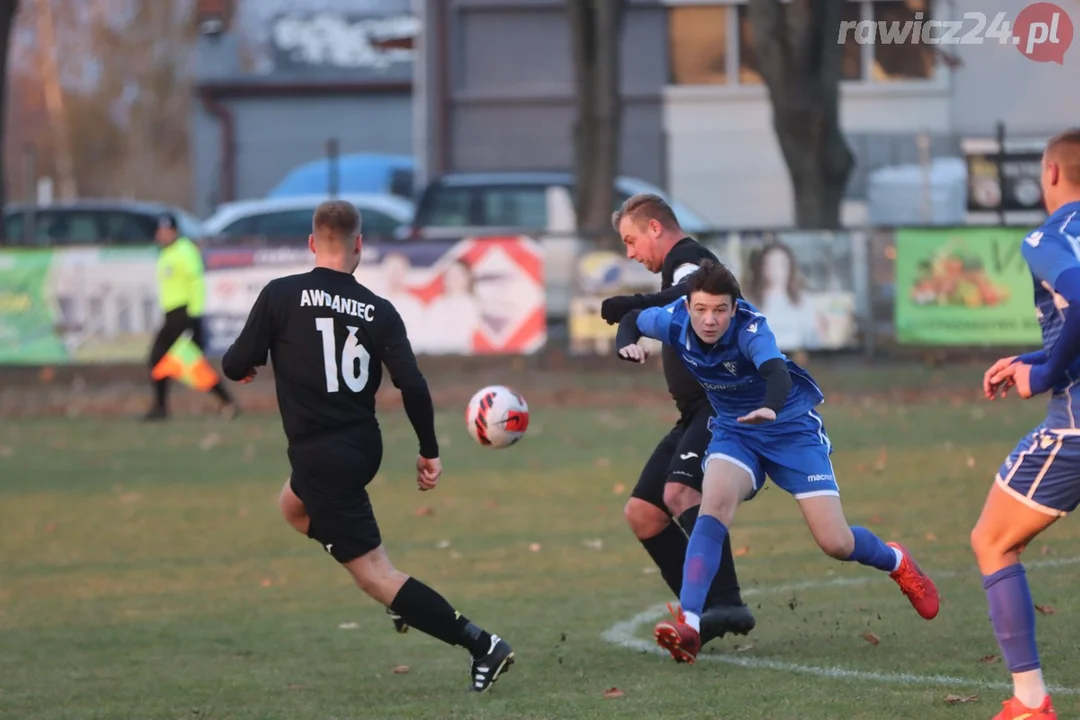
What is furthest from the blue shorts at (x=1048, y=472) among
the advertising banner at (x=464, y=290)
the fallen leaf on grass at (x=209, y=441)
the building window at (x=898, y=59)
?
the building window at (x=898, y=59)

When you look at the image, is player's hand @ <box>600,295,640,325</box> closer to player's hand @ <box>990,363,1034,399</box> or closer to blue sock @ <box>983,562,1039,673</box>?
player's hand @ <box>990,363,1034,399</box>

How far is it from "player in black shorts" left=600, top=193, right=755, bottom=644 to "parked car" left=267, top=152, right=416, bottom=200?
1001 inches

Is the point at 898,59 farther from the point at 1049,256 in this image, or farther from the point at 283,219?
the point at 1049,256

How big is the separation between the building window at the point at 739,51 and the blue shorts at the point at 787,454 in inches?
968

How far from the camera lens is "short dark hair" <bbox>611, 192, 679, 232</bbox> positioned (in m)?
→ 7.47

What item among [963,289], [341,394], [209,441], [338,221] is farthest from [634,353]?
[963,289]

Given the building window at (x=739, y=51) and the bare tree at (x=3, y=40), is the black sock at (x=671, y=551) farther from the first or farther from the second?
the building window at (x=739, y=51)

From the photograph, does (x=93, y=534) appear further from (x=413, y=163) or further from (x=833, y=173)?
(x=413, y=163)

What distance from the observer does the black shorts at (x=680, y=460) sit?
24.6 ft

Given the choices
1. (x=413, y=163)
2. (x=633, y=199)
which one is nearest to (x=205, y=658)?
(x=633, y=199)

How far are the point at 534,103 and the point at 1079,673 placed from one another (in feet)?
91.8

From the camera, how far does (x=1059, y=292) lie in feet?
17.8

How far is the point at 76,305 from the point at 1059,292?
694 inches

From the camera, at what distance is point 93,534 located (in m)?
11.8
